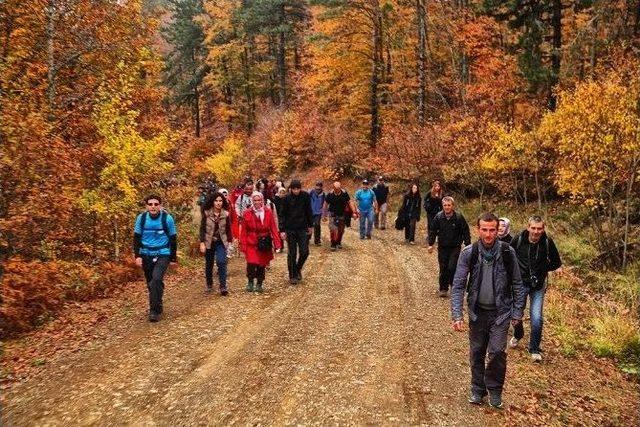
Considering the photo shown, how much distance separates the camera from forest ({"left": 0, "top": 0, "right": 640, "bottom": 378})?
936 centimetres

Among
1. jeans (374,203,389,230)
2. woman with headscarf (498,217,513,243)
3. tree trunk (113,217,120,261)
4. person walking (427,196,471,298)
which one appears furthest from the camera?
jeans (374,203,389,230)

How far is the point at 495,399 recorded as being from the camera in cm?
578

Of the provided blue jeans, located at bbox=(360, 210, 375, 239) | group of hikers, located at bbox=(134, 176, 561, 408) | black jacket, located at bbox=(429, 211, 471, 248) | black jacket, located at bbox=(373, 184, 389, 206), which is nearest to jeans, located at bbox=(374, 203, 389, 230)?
black jacket, located at bbox=(373, 184, 389, 206)

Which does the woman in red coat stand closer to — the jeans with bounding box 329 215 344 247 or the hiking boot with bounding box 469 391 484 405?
the hiking boot with bounding box 469 391 484 405

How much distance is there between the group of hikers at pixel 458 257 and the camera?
18.6ft

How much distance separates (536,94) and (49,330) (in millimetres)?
20907

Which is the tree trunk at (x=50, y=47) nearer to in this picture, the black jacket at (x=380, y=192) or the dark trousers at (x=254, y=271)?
the dark trousers at (x=254, y=271)

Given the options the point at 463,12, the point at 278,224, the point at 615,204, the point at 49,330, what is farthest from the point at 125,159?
the point at 463,12

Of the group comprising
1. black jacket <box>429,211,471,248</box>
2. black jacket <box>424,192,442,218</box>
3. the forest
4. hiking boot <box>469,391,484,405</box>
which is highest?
the forest

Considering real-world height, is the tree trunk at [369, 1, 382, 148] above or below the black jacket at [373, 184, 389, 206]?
above

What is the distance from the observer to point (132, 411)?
5.38 metres

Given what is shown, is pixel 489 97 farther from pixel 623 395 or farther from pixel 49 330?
pixel 49 330

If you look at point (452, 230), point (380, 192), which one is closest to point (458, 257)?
point (452, 230)

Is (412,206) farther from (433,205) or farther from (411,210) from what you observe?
(433,205)
